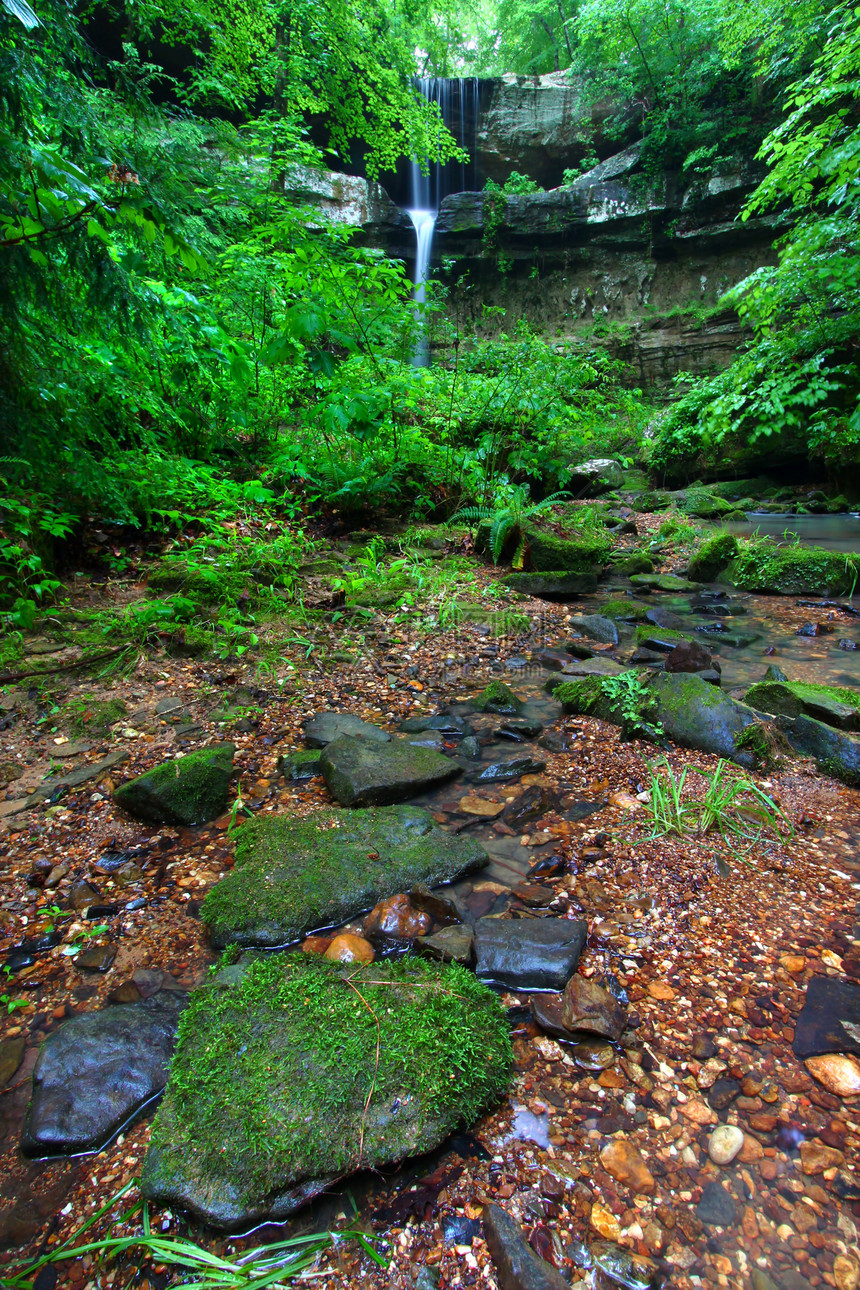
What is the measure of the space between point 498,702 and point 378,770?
115cm

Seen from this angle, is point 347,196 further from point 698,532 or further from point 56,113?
point 56,113

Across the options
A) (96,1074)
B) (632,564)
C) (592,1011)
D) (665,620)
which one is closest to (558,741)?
(592,1011)

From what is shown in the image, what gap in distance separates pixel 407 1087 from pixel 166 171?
188 inches

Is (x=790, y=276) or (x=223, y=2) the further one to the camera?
(x=223, y=2)

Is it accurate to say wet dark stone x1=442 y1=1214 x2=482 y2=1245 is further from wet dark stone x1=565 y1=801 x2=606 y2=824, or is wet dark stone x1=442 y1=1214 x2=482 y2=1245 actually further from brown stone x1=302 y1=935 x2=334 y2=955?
wet dark stone x1=565 y1=801 x2=606 y2=824

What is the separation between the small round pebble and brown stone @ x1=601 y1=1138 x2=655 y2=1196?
0.52 ft

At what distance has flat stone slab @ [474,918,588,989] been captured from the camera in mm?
1743

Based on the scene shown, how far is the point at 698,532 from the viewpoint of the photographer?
8.89 m

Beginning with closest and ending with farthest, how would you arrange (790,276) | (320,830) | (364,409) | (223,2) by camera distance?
1. (320,830)
2. (364,409)
3. (790,276)
4. (223,2)

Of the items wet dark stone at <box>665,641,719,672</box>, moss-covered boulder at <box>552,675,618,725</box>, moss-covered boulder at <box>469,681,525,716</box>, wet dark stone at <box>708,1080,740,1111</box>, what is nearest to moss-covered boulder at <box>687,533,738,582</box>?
wet dark stone at <box>665,641,719,672</box>

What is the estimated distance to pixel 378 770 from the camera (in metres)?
2.78

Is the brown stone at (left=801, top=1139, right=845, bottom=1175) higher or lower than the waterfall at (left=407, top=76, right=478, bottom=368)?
lower

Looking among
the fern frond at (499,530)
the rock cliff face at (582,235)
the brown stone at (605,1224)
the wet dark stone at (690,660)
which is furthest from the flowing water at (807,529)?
the rock cliff face at (582,235)

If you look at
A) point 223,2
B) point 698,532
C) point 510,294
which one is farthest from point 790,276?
point 510,294
